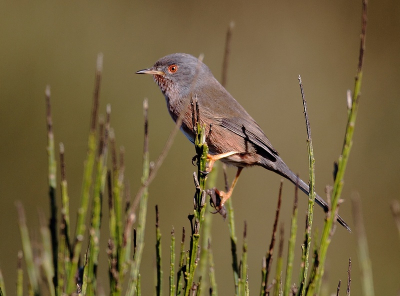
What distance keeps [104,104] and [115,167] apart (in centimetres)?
535

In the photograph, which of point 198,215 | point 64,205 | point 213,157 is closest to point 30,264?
point 64,205

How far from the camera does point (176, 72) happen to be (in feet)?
14.1

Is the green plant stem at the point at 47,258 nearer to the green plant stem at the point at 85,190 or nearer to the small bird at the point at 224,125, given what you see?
the green plant stem at the point at 85,190

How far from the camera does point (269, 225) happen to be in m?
6.80

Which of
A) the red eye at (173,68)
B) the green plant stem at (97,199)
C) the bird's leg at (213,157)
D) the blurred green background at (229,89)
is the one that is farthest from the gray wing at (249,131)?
the blurred green background at (229,89)

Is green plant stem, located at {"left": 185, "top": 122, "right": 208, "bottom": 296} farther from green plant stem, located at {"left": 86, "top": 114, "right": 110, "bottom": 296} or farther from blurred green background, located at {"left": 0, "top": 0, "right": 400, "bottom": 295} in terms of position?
blurred green background, located at {"left": 0, "top": 0, "right": 400, "bottom": 295}

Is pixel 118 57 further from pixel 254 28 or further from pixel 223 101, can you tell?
pixel 223 101

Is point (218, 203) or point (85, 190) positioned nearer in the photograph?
point (85, 190)

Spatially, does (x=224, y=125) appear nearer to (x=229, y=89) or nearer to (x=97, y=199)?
(x=97, y=199)

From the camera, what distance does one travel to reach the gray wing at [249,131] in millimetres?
3818

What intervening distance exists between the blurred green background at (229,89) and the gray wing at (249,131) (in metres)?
3.00

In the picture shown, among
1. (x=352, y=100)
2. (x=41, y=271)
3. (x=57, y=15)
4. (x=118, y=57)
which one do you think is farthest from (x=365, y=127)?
(x=41, y=271)

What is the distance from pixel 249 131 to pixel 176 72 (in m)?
0.85

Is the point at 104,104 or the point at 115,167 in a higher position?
the point at 104,104
